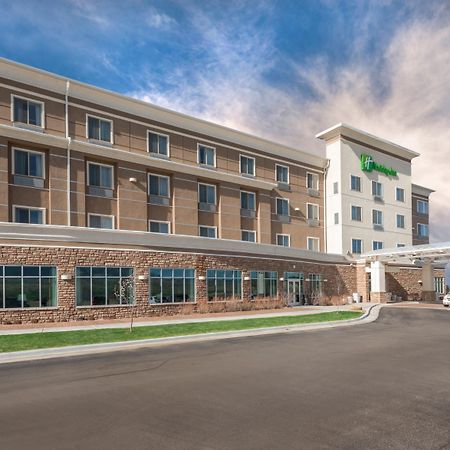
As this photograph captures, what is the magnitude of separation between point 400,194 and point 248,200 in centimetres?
2175

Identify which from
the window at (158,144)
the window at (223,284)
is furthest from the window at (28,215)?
the window at (223,284)

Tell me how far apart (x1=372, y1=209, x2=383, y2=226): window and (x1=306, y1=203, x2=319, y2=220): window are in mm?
7185

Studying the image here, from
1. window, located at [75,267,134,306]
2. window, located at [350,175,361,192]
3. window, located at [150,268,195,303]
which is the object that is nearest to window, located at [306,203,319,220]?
window, located at [350,175,361,192]

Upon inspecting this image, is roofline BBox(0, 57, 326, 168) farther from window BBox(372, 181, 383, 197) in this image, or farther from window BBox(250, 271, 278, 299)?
window BBox(250, 271, 278, 299)

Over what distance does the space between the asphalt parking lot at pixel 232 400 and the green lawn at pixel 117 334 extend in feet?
8.03

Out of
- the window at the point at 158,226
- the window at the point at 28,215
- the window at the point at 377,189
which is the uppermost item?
the window at the point at 377,189

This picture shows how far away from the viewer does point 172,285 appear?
26719 mm

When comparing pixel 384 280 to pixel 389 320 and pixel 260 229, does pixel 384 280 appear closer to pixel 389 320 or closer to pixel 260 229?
pixel 260 229

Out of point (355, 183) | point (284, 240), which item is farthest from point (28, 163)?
point (355, 183)

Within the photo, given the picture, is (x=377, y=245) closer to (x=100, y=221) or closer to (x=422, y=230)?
(x=422, y=230)

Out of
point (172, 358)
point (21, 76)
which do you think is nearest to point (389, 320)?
point (172, 358)

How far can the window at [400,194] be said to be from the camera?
48594 mm

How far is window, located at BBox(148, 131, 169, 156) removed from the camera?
32125mm

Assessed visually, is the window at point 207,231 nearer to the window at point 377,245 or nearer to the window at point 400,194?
the window at point 377,245
